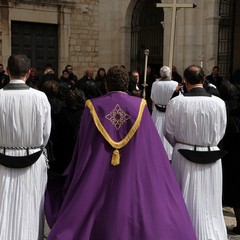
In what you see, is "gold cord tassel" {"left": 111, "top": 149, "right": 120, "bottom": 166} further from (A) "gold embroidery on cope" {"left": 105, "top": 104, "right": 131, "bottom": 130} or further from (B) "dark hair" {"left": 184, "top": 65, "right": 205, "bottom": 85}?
(B) "dark hair" {"left": 184, "top": 65, "right": 205, "bottom": 85}

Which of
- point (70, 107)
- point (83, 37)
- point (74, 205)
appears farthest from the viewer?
point (83, 37)

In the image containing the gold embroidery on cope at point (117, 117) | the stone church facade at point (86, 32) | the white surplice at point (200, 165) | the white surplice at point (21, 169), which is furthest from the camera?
the stone church facade at point (86, 32)

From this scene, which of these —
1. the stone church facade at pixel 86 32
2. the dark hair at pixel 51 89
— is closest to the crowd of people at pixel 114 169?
the dark hair at pixel 51 89

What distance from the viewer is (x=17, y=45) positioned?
16.5m

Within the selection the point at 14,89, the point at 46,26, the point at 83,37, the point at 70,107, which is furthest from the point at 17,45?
the point at 14,89

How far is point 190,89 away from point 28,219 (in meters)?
1.90

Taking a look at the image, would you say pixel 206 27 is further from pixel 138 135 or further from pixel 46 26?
pixel 138 135

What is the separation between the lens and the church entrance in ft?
54.0

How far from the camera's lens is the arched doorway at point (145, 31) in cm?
1702

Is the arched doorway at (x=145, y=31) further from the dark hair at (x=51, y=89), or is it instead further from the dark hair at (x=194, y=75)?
the dark hair at (x=194, y=75)

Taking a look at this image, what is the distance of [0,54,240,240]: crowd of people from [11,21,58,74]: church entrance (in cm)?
1277

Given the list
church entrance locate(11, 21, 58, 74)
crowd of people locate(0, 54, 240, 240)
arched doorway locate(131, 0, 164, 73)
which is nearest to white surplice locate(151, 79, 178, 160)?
crowd of people locate(0, 54, 240, 240)

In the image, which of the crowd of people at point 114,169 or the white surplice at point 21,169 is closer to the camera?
the crowd of people at point 114,169

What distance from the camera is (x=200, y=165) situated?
14.4ft
